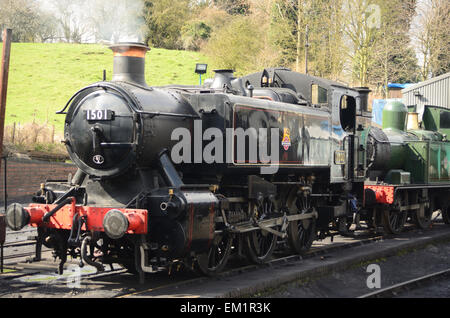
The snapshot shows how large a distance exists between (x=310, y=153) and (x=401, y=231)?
246 inches

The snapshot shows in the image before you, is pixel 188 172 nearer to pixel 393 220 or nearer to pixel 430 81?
pixel 393 220

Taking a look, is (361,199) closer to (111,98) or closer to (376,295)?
(376,295)

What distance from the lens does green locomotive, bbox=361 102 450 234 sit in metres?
14.3

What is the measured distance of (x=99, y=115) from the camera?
732 centimetres

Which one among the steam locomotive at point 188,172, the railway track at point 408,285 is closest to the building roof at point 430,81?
the steam locomotive at point 188,172

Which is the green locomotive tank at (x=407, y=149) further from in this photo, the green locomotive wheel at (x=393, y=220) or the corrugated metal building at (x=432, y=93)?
the corrugated metal building at (x=432, y=93)

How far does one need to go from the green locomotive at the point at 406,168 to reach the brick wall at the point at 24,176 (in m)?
10.1

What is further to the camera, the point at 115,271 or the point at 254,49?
the point at 254,49

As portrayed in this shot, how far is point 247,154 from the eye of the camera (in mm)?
8406

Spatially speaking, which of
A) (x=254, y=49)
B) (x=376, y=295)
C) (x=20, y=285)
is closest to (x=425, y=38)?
(x=254, y=49)

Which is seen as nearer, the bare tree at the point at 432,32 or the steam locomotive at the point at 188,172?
the steam locomotive at the point at 188,172

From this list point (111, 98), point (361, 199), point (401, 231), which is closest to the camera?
point (111, 98)

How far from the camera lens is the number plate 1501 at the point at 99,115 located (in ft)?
23.8

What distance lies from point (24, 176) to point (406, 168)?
37.7 feet
